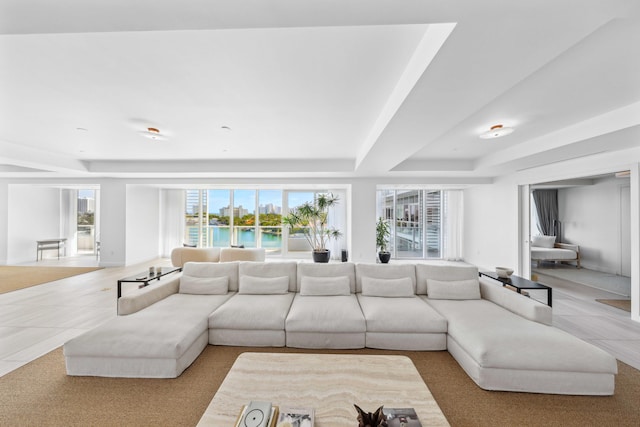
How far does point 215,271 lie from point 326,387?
241 cm

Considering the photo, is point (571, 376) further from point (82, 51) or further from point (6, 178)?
point (6, 178)

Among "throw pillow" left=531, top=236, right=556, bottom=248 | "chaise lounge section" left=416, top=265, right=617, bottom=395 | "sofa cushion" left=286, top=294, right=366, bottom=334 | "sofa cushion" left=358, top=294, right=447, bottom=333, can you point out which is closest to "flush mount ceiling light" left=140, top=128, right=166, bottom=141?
"sofa cushion" left=286, top=294, right=366, bottom=334

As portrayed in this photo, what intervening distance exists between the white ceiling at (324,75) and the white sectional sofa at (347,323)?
6.57 feet

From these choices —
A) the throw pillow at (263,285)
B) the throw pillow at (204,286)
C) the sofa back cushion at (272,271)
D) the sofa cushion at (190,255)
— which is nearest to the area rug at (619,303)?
the sofa back cushion at (272,271)

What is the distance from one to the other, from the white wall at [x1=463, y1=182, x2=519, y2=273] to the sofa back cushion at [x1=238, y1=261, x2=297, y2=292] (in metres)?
5.33

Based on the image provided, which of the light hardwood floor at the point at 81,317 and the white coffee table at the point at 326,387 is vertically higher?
the white coffee table at the point at 326,387

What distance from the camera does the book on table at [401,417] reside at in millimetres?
1405

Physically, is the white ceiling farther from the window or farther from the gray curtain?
the gray curtain

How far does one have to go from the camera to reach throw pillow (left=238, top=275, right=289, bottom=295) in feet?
11.2

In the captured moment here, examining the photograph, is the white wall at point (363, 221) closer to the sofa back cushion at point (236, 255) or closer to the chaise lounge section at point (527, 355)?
the sofa back cushion at point (236, 255)

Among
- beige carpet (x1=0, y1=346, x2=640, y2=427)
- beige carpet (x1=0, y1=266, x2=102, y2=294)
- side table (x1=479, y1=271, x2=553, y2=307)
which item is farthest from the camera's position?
beige carpet (x1=0, y1=266, x2=102, y2=294)

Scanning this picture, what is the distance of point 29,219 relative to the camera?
7.91 meters

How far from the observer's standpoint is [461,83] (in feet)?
6.75

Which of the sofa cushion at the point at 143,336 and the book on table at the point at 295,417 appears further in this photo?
the sofa cushion at the point at 143,336
